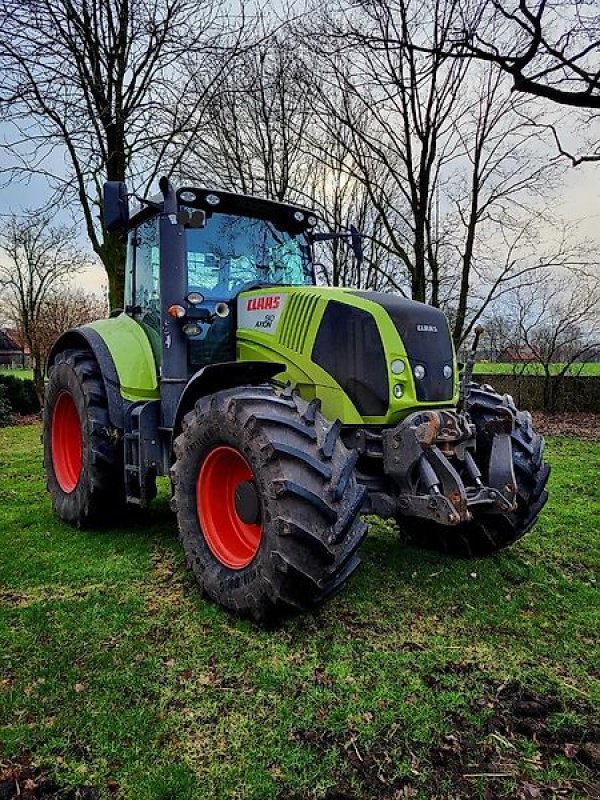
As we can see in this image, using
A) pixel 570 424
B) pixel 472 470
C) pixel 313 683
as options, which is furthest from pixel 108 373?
pixel 570 424

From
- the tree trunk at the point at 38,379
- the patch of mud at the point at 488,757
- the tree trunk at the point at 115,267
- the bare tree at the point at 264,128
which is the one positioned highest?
the bare tree at the point at 264,128

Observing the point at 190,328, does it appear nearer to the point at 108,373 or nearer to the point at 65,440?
the point at 108,373

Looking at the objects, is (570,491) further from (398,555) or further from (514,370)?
(514,370)

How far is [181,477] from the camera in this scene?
3859 millimetres

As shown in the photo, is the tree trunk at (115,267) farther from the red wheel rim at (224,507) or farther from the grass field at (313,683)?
the red wheel rim at (224,507)

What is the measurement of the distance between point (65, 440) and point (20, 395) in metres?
14.6

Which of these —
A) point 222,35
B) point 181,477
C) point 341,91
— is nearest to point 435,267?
point 341,91

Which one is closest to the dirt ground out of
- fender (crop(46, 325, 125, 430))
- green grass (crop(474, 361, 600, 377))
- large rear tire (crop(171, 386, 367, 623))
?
green grass (crop(474, 361, 600, 377))

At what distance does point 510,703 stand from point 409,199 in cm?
1253

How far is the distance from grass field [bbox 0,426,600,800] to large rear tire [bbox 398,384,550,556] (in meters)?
0.18

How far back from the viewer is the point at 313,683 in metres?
2.89

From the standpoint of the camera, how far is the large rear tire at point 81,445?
4.91 m

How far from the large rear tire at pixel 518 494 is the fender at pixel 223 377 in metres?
1.39

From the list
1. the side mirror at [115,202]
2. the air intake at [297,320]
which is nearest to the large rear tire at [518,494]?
the air intake at [297,320]
